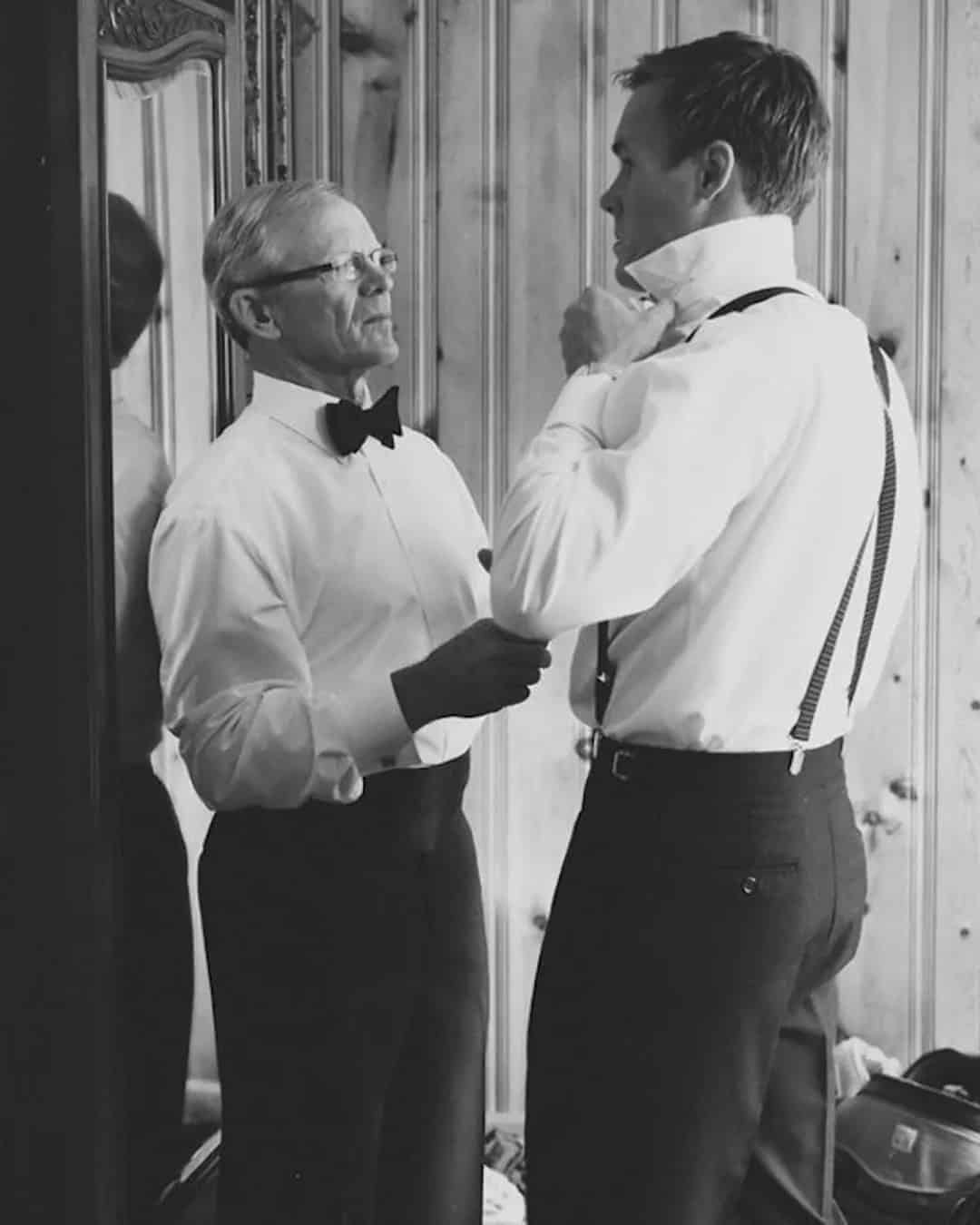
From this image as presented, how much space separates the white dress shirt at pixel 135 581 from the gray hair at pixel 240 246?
17cm

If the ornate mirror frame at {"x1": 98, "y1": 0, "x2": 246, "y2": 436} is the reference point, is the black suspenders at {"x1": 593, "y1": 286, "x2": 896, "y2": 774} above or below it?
below

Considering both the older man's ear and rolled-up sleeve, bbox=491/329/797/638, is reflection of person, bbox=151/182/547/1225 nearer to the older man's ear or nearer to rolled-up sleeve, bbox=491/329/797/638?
the older man's ear

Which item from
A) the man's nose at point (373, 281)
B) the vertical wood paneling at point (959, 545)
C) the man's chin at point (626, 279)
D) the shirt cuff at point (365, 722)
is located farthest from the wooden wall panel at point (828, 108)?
the shirt cuff at point (365, 722)

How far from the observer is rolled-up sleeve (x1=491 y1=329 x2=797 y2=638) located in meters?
1.22

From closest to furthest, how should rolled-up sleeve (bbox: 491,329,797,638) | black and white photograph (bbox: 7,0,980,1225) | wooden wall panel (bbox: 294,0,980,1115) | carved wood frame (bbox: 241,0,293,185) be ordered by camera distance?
rolled-up sleeve (bbox: 491,329,797,638) < black and white photograph (bbox: 7,0,980,1225) < carved wood frame (bbox: 241,0,293,185) < wooden wall panel (bbox: 294,0,980,1115)

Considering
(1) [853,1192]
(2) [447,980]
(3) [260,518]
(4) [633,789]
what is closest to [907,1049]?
(1) [853,1192]

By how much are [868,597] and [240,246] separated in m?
0.74

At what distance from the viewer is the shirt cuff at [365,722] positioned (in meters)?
1.47

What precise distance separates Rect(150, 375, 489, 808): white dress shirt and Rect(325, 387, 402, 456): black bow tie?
13mm

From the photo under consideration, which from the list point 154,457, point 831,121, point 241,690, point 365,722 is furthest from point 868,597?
point 831,121

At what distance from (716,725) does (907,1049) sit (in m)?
1.00

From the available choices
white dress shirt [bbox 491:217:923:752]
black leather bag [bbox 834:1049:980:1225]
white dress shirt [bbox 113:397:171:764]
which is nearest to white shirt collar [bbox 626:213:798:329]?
white dress shirt [bbox 491:217:923:752]

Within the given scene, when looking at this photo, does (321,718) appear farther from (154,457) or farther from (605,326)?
(605,326)

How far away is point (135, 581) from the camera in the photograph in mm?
1458
